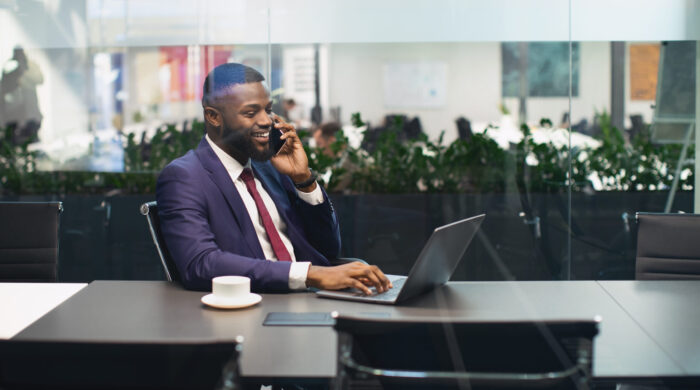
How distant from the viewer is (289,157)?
2617 millimetres

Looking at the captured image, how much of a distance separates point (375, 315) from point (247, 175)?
905mm

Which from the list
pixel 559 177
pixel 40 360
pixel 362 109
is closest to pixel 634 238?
pixel 559 177

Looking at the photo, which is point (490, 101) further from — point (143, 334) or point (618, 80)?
point (143, 334)

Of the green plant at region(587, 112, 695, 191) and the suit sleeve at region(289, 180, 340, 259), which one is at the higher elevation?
the green plant at region(587, 112, 695, 191)

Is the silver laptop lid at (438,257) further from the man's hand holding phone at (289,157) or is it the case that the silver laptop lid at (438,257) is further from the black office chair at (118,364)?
the black office chair at (118,364)

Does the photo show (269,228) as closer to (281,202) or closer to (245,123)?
(281,202)

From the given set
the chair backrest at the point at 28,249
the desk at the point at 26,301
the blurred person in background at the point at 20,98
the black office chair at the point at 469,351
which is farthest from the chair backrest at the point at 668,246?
the blurred person in background at the point at 20,98

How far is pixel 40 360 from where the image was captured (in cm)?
108

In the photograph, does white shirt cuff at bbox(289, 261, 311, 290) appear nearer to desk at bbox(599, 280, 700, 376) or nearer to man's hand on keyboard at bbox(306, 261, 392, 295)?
man's hand on keyboard at bbox(306, 261, 392, 295)

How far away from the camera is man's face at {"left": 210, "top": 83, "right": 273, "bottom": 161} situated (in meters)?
2.59

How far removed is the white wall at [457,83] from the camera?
435cm

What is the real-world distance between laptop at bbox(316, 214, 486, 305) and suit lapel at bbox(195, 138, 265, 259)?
0.39 meters

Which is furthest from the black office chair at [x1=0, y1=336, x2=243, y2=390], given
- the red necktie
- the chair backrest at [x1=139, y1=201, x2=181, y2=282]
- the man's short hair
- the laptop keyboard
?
the man's short hair

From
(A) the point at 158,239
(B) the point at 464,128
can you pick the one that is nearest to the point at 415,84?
(B) the point at 464,128
